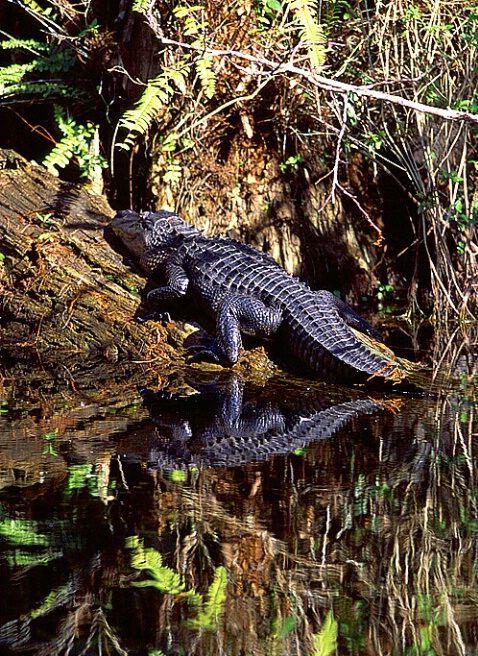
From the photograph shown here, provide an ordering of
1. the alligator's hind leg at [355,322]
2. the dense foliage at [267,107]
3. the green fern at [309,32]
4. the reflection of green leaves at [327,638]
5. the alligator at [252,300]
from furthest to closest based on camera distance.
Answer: the dense foliage at [267,107] → the alligator's hind leg at [355,322] → the alligator at [252,300] → the green fern at [309,32] → the reflection of green leaves at [327,638]

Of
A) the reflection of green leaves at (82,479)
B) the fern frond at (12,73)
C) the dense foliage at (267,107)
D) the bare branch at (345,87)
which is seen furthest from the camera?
the fern frond at (12,73)

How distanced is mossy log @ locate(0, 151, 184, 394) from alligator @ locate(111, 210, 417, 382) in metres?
0.26

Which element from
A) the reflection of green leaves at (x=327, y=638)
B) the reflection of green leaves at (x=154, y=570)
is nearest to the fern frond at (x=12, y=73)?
the reflection of green leaves at (x=154, y=570)

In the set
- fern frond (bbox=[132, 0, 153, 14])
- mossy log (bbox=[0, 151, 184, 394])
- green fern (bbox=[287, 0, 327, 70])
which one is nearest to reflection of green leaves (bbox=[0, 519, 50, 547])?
mossy log (bbox=[0, 151, 184, 394])

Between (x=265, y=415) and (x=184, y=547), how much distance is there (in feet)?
5.05

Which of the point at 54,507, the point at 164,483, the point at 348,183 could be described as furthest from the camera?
the point at 348,183

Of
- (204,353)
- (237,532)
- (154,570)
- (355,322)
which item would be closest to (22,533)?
(154,570)

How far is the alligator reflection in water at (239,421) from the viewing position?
10.3ft

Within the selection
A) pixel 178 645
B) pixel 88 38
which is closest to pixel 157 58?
pixel 88 38

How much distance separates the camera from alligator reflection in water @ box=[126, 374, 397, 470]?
315cm

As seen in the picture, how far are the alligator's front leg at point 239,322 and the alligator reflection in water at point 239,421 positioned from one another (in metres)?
0.29

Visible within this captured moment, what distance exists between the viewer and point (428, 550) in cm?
228

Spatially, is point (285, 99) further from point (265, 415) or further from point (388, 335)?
point (265, 415)

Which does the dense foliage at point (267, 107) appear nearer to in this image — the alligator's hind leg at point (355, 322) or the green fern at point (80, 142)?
the green fern at point (80, 142)
